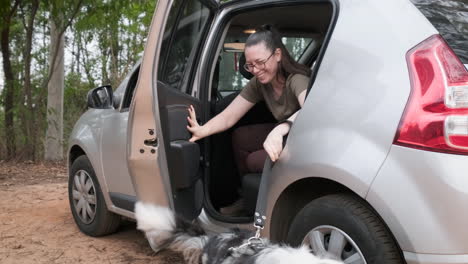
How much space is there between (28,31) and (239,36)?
6984mm

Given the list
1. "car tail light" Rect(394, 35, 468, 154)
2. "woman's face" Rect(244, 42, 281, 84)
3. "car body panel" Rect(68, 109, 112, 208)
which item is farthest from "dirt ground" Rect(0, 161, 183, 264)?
"car tail light" Rect(394, 35, 468, 154)

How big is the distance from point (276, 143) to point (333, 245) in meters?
0.58

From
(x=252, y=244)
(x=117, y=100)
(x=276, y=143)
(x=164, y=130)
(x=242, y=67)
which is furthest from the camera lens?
(x=117, y=100)

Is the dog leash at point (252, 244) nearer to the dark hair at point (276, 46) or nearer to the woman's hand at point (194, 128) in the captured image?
the woman's hand at point (194, 128)

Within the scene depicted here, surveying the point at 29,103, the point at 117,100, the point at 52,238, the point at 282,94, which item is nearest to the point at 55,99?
the point at 29,103

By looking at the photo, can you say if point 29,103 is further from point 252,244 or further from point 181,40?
point 252,244

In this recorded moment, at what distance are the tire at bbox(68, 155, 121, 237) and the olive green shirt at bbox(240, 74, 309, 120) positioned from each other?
1.78 m

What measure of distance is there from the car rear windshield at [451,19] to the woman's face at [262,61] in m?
1.04

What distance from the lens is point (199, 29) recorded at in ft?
11.4

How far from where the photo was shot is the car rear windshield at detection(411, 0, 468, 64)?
2096 mm

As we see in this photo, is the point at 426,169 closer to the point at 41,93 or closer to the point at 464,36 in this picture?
the point at 464,36

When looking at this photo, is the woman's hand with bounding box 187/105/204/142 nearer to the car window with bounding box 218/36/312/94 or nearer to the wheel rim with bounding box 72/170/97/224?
the car window with bounding box 218/36/312/94

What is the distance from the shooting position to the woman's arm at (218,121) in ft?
10.7

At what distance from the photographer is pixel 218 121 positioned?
3355mm
